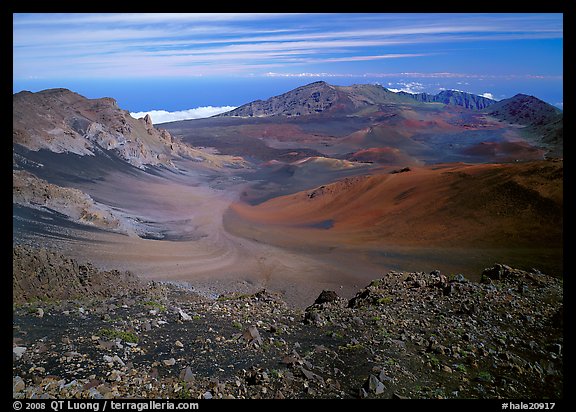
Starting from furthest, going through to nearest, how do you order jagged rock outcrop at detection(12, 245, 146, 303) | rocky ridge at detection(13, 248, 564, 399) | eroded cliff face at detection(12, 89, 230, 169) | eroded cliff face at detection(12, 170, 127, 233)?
eroded cliff face at detection(12, 89, 230, 169)
eroded cliff face at detection(12, 170, 127, 233)
jagged rock outcrop at detection(12, 245, 146, 303)
rocky ridge at detection(13, 248, 564, 399)

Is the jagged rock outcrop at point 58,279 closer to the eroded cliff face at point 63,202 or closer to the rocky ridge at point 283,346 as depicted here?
the rocky ridge at point 283,346

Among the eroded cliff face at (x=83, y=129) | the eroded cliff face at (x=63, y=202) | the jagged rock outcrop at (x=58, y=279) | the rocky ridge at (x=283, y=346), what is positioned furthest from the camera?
the eroded cliff face at (x=83, y=129)

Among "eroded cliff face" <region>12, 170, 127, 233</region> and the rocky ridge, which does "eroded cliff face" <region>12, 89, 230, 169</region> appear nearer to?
"eroded cliff face" <region>12, 170, 127, 233</region>

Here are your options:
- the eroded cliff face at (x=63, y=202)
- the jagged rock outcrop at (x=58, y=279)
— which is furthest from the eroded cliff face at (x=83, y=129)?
the jagged rock outcrop at (x=58, y=279)

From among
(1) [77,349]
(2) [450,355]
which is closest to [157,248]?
(1) [77,349]

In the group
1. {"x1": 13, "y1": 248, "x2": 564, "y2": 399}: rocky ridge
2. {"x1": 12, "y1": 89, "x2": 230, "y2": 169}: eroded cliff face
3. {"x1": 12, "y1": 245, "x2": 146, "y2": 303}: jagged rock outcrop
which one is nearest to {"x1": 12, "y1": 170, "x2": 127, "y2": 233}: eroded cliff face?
{"x1": 12, "y1": 245, "x2": 146, "y2": 303}: jagged rock outcrop

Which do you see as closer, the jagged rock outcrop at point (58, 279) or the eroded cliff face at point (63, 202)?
the jagged rock outcrop at point (58, 279)

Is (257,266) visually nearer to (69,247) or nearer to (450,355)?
(69,247)

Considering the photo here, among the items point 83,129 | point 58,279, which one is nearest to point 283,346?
point 58,279

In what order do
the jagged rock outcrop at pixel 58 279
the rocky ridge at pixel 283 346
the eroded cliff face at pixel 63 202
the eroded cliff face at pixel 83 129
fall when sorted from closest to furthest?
the rocky ridge at pixel 283 346
the jagged rock outcrop at pixel 58 279
the eroded cliff face at pixel 63 202
the eroded cliff face at pixel 83 129
